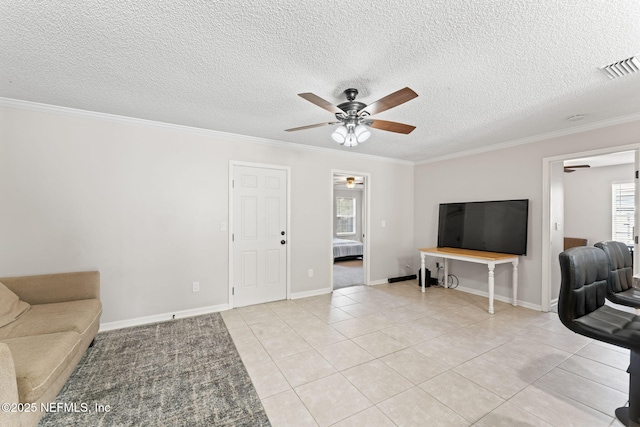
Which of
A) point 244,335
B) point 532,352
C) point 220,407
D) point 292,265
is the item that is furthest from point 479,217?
point 220,407

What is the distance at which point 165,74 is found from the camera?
7.20 feet

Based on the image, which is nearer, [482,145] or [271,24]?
[271,24]

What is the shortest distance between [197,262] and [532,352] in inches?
156

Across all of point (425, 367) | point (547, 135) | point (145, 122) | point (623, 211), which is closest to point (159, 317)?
point (145, 122)

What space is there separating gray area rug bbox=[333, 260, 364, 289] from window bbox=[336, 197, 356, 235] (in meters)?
1.96

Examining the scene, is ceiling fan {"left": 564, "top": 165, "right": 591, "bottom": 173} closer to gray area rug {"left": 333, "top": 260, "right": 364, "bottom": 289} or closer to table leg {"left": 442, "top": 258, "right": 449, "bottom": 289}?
table leg {"left": 442, "top": 258, "right": 449, "bottom": 289}

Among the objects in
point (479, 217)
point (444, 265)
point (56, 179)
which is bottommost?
point (444, 265)

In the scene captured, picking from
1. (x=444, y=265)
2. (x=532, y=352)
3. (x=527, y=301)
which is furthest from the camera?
→ (x=444, y=265)

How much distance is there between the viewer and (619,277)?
2.33m

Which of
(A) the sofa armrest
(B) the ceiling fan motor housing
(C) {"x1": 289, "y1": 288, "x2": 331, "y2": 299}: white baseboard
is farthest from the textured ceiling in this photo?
(C) {"x1": 289, "y1": 288, "x2": 331, "y2": 299}: white baseboard

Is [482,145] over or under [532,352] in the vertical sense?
over

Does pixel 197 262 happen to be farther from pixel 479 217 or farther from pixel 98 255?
pixel 479 217

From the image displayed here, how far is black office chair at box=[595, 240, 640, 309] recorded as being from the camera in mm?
2215

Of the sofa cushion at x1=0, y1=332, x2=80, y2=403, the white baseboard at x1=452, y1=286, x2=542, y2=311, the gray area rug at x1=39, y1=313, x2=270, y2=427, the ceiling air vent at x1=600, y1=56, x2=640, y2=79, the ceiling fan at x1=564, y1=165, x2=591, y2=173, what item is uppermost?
the ceiling air vent at x1=600, y1=56, x2=640, y2=79
